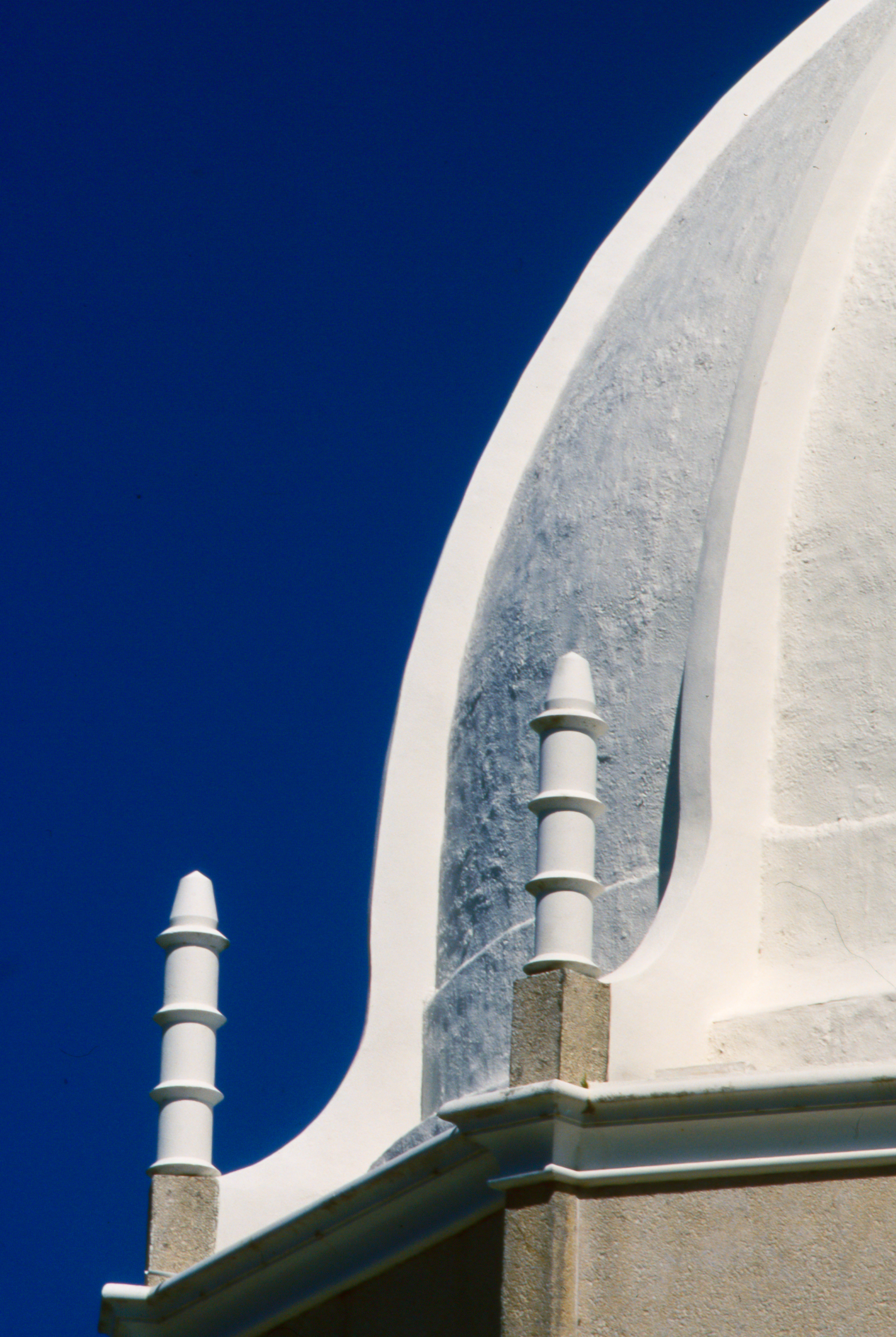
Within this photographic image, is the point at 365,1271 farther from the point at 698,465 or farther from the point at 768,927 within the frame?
the point at 698,465

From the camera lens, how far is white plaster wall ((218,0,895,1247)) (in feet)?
32.3

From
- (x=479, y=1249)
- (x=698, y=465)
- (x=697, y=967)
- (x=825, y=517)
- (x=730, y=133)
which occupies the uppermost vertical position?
(x=730, y=133)

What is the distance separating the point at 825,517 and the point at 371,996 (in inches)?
126

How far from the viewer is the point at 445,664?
11.7 m

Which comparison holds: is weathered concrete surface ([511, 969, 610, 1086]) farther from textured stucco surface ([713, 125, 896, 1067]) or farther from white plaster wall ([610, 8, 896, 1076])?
textured stucco surface ([713, 125, 896, 1067])

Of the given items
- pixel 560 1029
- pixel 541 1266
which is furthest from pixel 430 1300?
pixel 560 1029

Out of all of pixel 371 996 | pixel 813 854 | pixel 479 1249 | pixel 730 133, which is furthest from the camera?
pixel 730 133

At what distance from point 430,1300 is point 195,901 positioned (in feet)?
6.67

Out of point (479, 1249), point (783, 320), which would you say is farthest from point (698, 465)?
point (479, 1249)

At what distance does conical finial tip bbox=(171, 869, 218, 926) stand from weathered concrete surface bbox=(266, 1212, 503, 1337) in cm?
167

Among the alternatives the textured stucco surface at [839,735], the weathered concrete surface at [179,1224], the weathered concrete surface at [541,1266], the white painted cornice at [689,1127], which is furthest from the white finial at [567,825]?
the weathered concrete surface at [179,1224]

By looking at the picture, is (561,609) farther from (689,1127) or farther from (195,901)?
(689,1127)

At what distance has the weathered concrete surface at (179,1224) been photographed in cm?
905

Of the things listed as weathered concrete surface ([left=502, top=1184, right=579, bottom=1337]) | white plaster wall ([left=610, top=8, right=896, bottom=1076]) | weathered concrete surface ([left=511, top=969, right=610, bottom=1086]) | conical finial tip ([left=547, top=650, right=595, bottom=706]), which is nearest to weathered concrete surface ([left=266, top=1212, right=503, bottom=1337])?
weathered concrete surface ([left=502, top=1184, right=579, bottom=1337])
